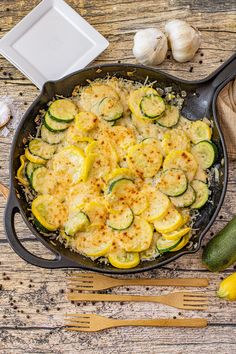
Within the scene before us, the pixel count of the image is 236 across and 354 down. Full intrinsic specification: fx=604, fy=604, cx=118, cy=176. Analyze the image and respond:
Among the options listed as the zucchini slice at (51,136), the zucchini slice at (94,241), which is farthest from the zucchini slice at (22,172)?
the zucchini slice at (94,241)

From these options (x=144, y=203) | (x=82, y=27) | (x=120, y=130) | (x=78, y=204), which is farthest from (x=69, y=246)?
(x=82, y=27)

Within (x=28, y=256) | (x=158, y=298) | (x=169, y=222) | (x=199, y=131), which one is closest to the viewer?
(x=28, y=256)

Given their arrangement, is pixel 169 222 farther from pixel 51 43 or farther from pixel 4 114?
pixel 51 43

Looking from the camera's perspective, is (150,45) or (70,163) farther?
(150,45)

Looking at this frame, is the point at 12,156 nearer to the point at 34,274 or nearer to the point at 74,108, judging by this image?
the point at 74,108

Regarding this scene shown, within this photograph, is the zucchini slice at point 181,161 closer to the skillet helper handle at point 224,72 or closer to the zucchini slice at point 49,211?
the skillet helper handle at point 224,72

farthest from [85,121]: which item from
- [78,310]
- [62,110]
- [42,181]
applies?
[78,310]
